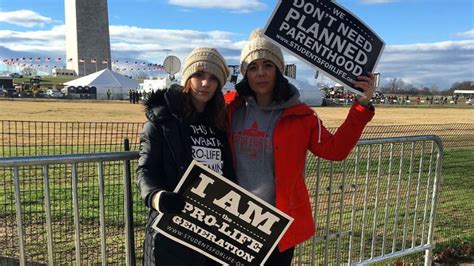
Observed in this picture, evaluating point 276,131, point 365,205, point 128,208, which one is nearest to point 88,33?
point 365,205

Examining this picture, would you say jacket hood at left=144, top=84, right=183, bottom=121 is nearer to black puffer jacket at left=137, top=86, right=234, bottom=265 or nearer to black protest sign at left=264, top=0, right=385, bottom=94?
black puffer jacket at left=137, top=86, right=234, bottom=265

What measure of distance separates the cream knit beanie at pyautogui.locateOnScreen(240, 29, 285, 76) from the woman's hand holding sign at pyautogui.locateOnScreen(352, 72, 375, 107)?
1.54 feet

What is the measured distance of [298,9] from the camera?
2.61 metres

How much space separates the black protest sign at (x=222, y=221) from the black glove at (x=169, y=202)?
0.10 meters

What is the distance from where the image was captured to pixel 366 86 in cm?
261

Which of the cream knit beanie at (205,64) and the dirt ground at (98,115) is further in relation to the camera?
the dirt ground at (98,115)

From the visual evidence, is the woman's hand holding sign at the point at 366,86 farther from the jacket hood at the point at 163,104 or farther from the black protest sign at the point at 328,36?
the jacket hood at the point at 163,104

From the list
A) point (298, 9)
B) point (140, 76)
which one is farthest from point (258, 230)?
point (140, 76)

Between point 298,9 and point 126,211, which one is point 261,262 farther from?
point 298,9

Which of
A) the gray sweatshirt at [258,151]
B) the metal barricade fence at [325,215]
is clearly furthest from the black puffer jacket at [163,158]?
the metal barricade fence at [325,215]

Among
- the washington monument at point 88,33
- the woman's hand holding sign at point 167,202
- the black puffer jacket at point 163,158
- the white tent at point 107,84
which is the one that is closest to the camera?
the woman's hand holding sign at point 167,202

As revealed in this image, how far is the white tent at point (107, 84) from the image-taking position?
5725cm

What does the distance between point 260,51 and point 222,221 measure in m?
1.01

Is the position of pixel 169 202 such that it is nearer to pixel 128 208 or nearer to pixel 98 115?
pixel 128 208
